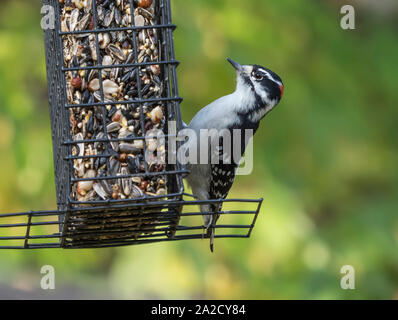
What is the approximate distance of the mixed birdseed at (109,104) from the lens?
424cm

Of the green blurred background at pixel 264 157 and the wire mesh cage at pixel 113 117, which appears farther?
the green blurred background at pixel 264 157

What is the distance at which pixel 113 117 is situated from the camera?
430 centimetres

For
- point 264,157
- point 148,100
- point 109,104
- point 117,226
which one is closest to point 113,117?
point 109,104

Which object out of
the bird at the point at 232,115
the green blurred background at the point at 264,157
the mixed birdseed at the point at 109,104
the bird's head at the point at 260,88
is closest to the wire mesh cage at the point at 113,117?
the mixed birdseed at the point at 109,104

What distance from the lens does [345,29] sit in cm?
874

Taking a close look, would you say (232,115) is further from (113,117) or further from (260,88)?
(113,117)

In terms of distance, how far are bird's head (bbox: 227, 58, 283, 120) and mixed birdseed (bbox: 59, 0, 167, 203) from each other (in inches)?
56.6

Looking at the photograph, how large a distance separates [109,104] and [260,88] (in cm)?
177

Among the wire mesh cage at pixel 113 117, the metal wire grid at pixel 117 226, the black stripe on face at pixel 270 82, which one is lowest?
the metal wire grid at pixel 117 226

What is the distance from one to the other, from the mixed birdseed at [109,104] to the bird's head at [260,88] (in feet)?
4.71

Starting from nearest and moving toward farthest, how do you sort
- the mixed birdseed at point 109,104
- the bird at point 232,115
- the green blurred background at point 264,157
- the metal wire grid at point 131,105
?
the metal wire grid at point 131,105 → the mixed birdseed at point 109,104 → the bird at point 232,115 → the green blurred background at point 264,157

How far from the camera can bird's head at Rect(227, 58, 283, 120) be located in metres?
5.57

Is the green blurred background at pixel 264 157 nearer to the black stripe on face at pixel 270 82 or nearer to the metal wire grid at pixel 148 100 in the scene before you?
the black stripe on face at pixel 270 82

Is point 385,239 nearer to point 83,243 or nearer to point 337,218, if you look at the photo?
point 337,218
